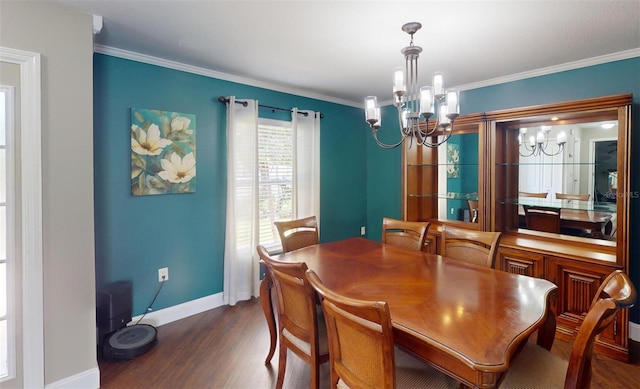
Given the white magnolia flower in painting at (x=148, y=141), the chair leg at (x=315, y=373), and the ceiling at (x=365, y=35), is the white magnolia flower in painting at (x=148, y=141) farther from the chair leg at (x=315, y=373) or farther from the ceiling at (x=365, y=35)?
the chair leg at (x=315, y=373)

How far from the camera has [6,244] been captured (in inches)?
73.2

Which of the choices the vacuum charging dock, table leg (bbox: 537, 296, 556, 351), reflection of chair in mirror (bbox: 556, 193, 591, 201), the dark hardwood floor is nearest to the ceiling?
reflection of chair in mirror (bbox: 556, 193, 591, 201)

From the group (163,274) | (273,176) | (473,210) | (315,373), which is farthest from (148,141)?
(473,210)

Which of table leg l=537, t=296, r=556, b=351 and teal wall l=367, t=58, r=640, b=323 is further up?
teal wall l=367, t=58, r=640, b=323

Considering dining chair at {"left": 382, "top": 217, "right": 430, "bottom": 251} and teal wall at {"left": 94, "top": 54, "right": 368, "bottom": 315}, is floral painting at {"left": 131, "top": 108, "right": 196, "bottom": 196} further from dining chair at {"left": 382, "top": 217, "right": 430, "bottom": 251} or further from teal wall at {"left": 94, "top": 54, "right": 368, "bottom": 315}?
dining chair at {"left": 382, "top": 217, "right": 430, "bottom": 251}

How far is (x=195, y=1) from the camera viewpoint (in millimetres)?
1902

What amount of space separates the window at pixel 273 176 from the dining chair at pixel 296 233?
75cm

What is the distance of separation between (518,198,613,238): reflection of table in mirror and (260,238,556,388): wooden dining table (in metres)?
1.46

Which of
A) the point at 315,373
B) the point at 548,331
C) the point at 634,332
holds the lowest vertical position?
the point at 634,332

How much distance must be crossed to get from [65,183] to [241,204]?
160 cm

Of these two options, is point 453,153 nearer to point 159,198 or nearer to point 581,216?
point 581,216

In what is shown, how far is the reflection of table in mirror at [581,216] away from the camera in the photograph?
2.75 m

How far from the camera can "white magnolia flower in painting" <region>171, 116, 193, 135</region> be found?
295cm

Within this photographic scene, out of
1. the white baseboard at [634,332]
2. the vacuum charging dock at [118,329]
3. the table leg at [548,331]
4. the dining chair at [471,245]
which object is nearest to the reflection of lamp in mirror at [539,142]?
the dining chair at [471,245]
